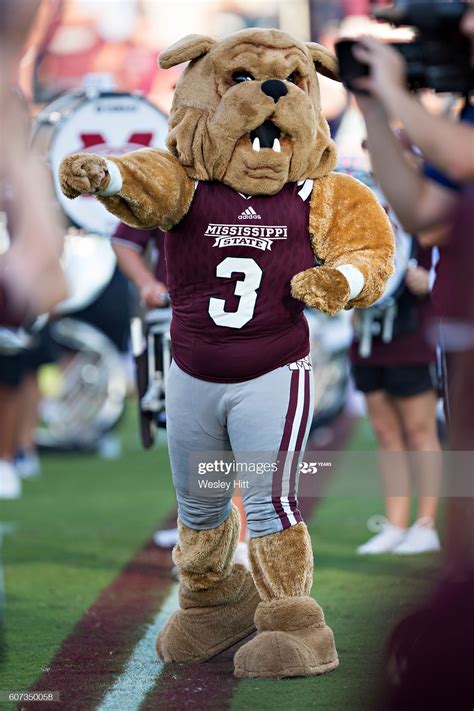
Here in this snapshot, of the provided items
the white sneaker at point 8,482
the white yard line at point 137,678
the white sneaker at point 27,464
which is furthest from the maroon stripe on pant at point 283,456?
the white sneaker at point 27,464

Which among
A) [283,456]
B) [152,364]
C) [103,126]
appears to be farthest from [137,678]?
[103,126]

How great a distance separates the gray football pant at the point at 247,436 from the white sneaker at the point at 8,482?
3.44m

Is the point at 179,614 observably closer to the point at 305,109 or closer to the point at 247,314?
the point at 247,314

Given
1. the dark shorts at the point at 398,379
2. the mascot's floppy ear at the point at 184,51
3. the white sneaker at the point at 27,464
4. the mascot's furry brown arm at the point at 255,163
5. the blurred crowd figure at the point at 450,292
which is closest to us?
the blurred crowd figure at the point at 450,292

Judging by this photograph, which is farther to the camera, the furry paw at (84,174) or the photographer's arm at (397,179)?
the furry paw at (84,174)

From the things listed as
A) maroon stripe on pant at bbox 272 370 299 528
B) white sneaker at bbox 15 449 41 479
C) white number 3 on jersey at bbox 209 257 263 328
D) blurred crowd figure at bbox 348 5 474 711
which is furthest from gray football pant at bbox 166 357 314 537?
white sneaker at bbox 15 449 41 479

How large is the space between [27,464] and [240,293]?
472 cm

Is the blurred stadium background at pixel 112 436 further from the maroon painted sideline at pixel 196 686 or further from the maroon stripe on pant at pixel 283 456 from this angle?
the maroon stripe on pant at pixel 283 456

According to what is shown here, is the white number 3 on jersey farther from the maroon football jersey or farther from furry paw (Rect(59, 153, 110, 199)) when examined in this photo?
furry paw (Rect(59, 153, 110, 199))

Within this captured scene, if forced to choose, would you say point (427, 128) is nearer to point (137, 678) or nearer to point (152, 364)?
point (137, 678)

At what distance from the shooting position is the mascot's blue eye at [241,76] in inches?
143

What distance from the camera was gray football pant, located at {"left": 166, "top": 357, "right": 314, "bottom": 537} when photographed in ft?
11.9

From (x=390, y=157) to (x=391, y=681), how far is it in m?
1.26

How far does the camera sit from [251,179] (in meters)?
3.59
